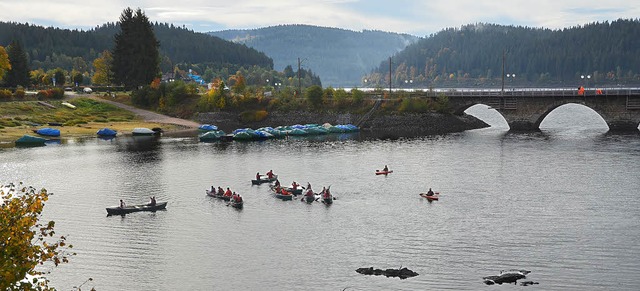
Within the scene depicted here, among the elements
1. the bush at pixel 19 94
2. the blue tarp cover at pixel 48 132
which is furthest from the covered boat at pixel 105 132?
the bush at pixel 19 94

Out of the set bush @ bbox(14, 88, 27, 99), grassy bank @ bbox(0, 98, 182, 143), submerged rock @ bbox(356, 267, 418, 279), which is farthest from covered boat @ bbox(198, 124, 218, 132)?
submerged rock @ bbox(356, 267, 418, 279)

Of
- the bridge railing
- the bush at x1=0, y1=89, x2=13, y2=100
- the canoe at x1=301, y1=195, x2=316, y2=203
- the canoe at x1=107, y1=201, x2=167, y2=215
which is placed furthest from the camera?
the bush at x1=0, y1=89, x2=13, y2=100

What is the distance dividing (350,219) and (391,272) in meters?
18.9

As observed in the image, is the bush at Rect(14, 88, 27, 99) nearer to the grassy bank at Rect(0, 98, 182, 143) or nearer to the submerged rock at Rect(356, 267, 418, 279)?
the grassy bank at Rect(0, 98, 182, 143)

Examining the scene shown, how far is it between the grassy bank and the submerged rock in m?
109

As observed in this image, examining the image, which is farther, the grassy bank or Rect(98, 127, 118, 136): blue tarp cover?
Rect(98, 127, 118, 136): blue tarp cover

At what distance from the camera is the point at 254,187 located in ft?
304

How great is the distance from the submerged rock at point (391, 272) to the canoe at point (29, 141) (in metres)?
103

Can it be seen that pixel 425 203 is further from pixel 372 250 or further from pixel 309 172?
pixel 309 172

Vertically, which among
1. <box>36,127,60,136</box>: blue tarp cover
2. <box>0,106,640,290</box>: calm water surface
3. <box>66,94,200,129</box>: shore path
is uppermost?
<box>66,94,200,129</box>: shore path

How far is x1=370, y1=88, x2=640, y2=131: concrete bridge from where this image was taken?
158875 mm

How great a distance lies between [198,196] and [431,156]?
47.8 metres

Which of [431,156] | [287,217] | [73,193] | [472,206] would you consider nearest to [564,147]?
[431,156]

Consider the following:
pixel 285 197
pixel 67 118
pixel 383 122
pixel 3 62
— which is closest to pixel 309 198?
pixel 285 197
